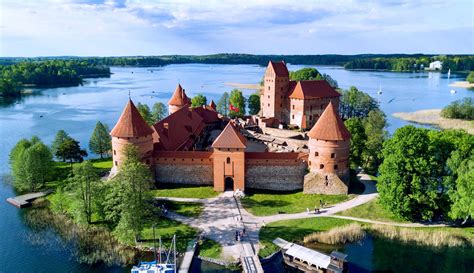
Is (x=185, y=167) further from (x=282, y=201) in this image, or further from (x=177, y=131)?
(x=282, y=201)

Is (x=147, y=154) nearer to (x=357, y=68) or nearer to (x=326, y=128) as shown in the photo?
(x=326, y=128)

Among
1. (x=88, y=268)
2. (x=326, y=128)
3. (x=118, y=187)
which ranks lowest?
(x=88, y=268)

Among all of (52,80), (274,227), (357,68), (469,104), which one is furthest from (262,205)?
(357,68)

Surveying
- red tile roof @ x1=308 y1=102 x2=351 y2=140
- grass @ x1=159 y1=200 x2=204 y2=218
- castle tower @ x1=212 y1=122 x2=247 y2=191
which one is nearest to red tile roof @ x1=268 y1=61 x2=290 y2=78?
red tile roof @ x1=308 y1=102 x2=351 y2=140

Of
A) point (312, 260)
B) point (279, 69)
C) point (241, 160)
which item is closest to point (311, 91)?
point (279, 69)

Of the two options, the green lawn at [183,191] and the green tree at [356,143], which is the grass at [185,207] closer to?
the green lawn at [183,191]

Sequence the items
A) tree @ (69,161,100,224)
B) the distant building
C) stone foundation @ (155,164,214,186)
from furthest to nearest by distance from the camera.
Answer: the distant building, stone foundation @ (155,164,214,186), tree @ (69,161,100,224)

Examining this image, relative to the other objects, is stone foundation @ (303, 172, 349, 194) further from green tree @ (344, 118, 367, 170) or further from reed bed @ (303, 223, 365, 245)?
reed bed @ (303, 223, 365, 245)
